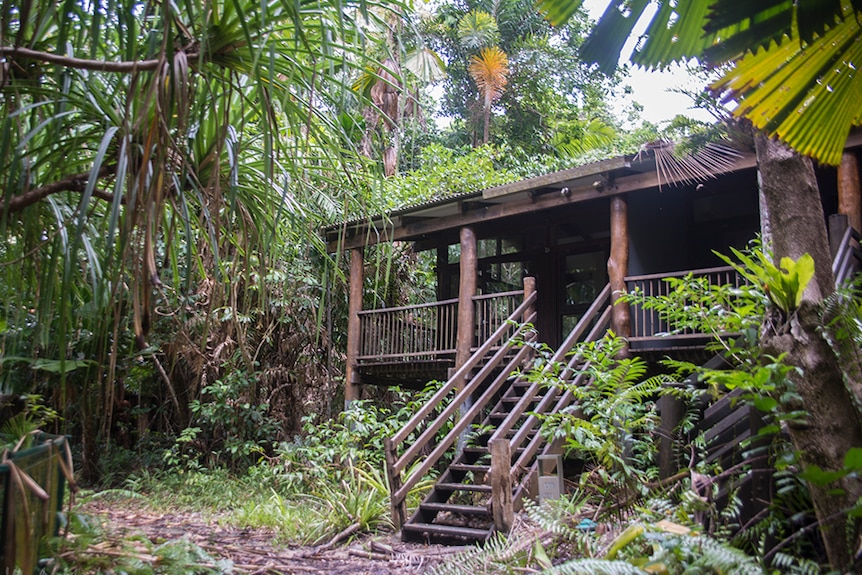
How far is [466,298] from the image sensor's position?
30.5 feet

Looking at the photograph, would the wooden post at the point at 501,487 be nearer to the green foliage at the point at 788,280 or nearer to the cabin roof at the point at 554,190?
the cabin roof at the point at 554,190

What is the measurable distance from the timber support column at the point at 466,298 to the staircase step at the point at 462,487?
240cm

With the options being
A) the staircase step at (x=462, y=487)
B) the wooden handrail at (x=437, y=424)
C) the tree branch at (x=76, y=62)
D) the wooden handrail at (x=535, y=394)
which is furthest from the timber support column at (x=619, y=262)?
the tree branch at (x=76, y=62)

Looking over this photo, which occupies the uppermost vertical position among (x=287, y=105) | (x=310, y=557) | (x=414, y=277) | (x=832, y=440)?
(x=414, y=277)

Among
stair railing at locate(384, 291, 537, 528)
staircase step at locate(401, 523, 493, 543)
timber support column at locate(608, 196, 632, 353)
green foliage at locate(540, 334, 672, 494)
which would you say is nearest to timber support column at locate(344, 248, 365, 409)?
stair railing at locate(384, 291, 537, 528)

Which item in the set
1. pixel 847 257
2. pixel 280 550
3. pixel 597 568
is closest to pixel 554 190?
pixel 847 257

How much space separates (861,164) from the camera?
7.16m

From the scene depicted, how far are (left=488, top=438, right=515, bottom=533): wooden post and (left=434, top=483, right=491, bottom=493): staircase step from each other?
1.56 feet

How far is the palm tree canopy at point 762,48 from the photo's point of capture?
1.24m

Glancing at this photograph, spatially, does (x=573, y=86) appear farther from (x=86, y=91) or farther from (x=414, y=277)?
(x=86, y=91)

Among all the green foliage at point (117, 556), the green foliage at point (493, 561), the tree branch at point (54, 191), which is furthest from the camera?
the green foliage at point (493, 561)

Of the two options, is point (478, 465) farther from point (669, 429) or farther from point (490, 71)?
point (490, 71)

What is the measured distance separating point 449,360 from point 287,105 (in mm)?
7295

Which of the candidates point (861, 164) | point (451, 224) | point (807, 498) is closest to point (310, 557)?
point (807, 498)
